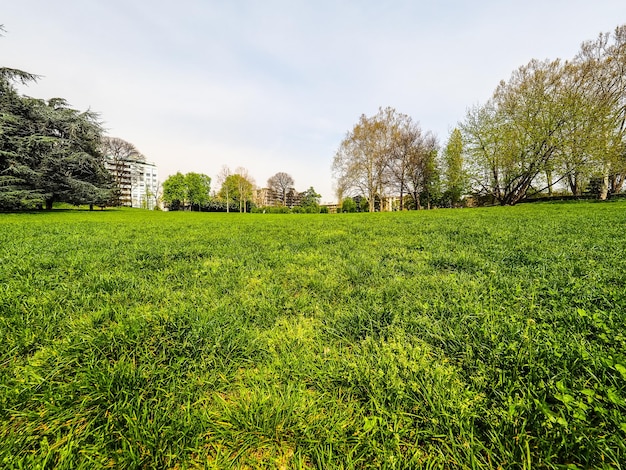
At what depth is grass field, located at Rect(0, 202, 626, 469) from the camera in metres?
1.21

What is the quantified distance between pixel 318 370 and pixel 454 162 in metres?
35.1

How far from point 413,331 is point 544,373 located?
0.83 m

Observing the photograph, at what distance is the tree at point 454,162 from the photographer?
86.7ft

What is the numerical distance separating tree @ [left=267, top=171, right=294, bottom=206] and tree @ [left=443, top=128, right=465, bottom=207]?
59606 mm

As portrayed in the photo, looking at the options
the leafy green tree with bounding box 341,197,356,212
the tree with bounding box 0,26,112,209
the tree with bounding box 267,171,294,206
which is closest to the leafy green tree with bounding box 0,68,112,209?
the tree with bounding box 0,26,112,209

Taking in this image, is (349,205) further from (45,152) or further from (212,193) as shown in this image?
(212,193)

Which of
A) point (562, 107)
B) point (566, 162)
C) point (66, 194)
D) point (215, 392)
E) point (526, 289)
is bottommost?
point (215, 392)

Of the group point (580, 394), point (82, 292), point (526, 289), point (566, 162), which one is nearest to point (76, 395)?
point (82, 292)

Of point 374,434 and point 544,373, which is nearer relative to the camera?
point 374,434

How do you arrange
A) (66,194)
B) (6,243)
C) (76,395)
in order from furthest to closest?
(66,194) < (6,243) < (76,395)

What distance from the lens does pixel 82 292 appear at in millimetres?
2869

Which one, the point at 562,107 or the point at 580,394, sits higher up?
the point at 562,107

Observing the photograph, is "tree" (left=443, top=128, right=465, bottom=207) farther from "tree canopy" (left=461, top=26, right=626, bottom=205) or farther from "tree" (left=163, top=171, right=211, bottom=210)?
"tree" (left=163, top=171, right=211, bottom=210)

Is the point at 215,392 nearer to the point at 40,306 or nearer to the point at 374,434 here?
the point at 374,434
